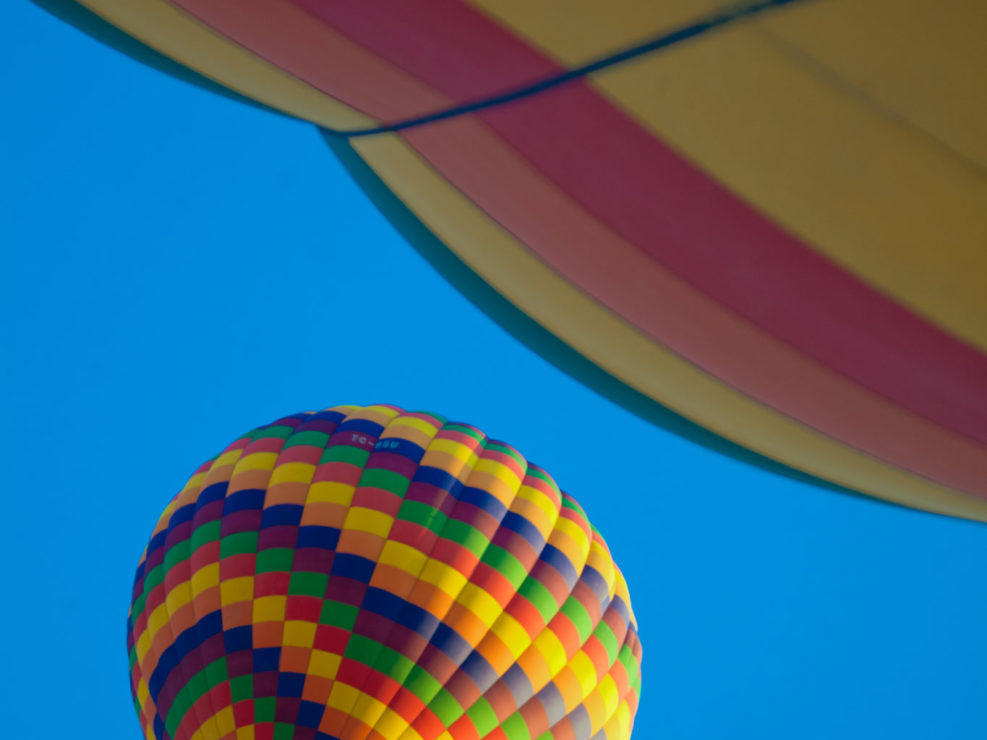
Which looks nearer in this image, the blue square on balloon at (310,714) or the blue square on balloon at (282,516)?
the blue square on balloon at (310,714)

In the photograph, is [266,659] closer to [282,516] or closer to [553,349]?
[282,516]

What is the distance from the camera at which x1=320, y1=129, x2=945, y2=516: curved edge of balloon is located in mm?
2209

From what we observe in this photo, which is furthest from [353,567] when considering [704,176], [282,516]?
[704,176]

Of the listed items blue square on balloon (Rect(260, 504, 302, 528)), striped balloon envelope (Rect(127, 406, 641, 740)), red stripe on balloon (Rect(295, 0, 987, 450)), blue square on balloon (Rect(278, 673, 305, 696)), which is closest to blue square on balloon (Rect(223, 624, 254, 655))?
striped balloon envelope (Rect(127, 406, 641, 740))

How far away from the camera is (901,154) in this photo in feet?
4.01

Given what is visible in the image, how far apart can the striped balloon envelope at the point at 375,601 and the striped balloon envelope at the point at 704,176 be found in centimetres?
433

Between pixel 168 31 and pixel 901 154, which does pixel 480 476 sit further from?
pixel 901 154

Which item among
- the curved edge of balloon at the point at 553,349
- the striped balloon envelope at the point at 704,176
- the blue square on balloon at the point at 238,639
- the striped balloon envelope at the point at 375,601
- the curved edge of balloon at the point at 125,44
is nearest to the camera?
the striped balloon envelope at the point at 704,176

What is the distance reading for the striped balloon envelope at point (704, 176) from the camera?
1.20 metres

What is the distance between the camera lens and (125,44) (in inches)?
79.1

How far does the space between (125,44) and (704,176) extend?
1.23m

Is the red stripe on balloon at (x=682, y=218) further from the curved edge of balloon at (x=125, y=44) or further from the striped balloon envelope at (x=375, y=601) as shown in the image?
the striped balloon envelope at (x=375, y=601)

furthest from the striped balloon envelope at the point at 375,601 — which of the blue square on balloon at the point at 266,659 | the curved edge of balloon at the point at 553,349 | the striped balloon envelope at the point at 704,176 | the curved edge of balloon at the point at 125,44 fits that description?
the curved edge of balloon at the point at 125,44

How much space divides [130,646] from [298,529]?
6.21 feet
